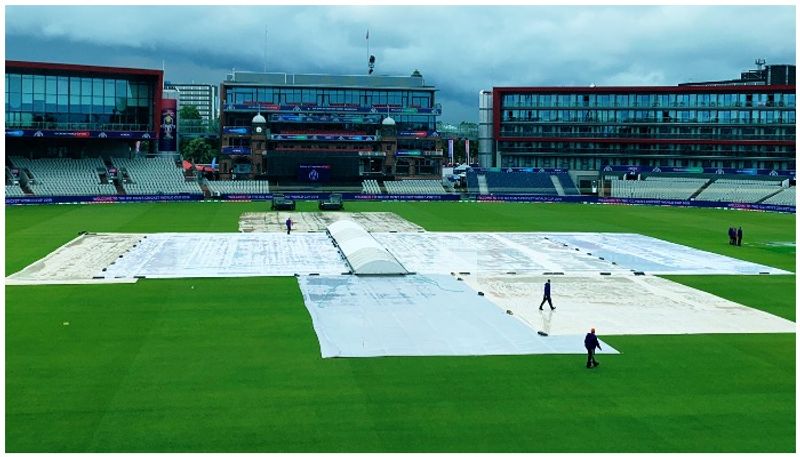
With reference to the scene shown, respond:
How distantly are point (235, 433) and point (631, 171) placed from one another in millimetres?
109471

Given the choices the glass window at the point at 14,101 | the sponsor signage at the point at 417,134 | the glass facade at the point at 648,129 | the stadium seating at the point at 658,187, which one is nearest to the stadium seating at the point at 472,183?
the glass facade at the point at 648,129

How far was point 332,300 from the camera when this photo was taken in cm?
3294

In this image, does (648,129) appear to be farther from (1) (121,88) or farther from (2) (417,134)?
(1) (121,88)

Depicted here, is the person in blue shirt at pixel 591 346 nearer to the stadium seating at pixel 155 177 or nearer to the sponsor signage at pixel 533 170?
the stadium seating at pixel 155 177

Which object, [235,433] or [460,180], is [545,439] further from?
[460,180]

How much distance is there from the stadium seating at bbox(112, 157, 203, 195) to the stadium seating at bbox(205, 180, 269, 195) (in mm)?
2422

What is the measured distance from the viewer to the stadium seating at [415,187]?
4316 inches

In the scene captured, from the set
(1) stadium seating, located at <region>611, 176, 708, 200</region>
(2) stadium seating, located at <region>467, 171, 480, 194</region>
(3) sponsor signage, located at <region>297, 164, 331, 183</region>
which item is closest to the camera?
(3) sponsor signage, located at <region>297, 164, 331, 183</region>

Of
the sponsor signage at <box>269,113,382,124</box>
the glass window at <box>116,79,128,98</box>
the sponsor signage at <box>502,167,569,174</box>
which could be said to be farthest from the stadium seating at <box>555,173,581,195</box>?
the glass window at <box>116,79,128,98</box>

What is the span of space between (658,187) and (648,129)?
11426 millimetres

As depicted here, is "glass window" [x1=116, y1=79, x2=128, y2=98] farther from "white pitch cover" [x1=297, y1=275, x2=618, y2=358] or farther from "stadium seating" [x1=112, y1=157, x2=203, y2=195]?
"white pitch cover" [x1=297, y1=275, x2=618, y2=358]

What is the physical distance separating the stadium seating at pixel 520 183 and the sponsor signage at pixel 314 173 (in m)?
22.6

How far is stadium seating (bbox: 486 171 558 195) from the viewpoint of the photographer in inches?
4434

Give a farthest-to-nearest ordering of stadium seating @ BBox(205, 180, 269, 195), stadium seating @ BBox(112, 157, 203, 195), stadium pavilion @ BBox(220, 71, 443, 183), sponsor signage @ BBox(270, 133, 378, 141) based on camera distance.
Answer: sponsor signage @ BBox(270, 133, 378, 141), stadium pavilion @ BBox(220, 71, 443, 183), stadium seating @ BBox(205, 180, 269, 195), stadium seating @ BBox(112, 157, 203, 195)
